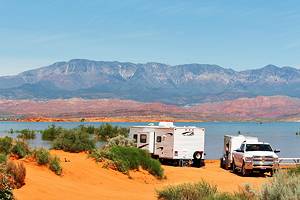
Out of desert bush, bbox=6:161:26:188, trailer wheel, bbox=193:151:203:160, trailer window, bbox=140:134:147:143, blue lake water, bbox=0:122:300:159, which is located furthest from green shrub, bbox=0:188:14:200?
blue lake water, bbox=0:122:300:159

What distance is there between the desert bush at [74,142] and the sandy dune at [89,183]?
7.28 meters

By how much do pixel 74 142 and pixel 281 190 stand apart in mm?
20549

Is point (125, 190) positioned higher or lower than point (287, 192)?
lower

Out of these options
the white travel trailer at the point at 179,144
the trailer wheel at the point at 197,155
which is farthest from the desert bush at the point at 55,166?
the trailer wheel at the point at 197,155

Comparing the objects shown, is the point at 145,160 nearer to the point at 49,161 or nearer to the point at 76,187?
the point at 49,161

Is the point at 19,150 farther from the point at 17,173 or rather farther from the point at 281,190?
the point at 281,190

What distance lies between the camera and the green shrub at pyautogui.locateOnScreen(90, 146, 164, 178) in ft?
71.5

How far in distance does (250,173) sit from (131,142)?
313 inches

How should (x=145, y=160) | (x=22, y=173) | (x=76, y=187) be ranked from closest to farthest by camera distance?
(x=22, y=173) → (x=76, y=187) → (x=145, y=160)

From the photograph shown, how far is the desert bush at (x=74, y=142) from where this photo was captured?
29.7 m

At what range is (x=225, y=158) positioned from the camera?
29.5m

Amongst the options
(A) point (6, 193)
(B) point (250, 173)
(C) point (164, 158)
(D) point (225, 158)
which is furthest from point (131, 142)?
(A) point (6, 193)

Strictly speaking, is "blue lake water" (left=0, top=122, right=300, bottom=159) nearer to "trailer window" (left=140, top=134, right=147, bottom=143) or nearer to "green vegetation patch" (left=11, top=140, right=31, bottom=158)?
"trailer window" (left=140, top=134, right=147, bottom=143)

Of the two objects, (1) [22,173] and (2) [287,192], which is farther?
(1) [22,173]
